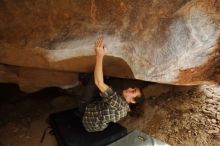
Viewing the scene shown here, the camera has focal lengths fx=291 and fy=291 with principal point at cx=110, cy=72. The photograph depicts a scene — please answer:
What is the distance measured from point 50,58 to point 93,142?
1.07m

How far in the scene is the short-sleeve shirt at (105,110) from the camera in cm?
294

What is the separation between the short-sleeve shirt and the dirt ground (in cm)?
79

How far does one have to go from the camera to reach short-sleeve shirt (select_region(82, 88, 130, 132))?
294 cm

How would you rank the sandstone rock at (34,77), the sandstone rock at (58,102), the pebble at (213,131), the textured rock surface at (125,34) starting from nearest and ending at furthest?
the textured rock surface at (125,34) < the sandstone rock at (34,77) < the pebble at (213,131) < the sandstone rock at (58,102)

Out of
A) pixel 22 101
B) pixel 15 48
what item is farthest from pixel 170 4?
pixel 22 101

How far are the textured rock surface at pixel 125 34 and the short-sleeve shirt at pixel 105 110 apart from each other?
40 centimetres

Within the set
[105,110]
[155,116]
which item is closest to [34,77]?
[105,110]

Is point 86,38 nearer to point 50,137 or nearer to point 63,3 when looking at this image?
point 63,3

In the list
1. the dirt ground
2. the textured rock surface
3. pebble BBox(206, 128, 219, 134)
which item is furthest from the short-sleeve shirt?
pebble BBox(206, 128, 219, 134)

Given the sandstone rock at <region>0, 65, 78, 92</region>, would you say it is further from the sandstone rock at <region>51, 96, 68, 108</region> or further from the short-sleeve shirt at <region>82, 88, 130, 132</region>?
the sandstone rock at <region>51, 96, 68, 108</region>

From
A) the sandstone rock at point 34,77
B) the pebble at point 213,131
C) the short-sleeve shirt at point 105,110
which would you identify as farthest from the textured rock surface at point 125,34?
the pebble at point 213,131

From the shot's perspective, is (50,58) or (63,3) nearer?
(63,3)

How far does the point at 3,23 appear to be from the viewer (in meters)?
Result: 2.84

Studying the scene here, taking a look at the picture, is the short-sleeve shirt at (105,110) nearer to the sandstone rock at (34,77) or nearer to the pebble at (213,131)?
the sandstone rock at (34,77)
